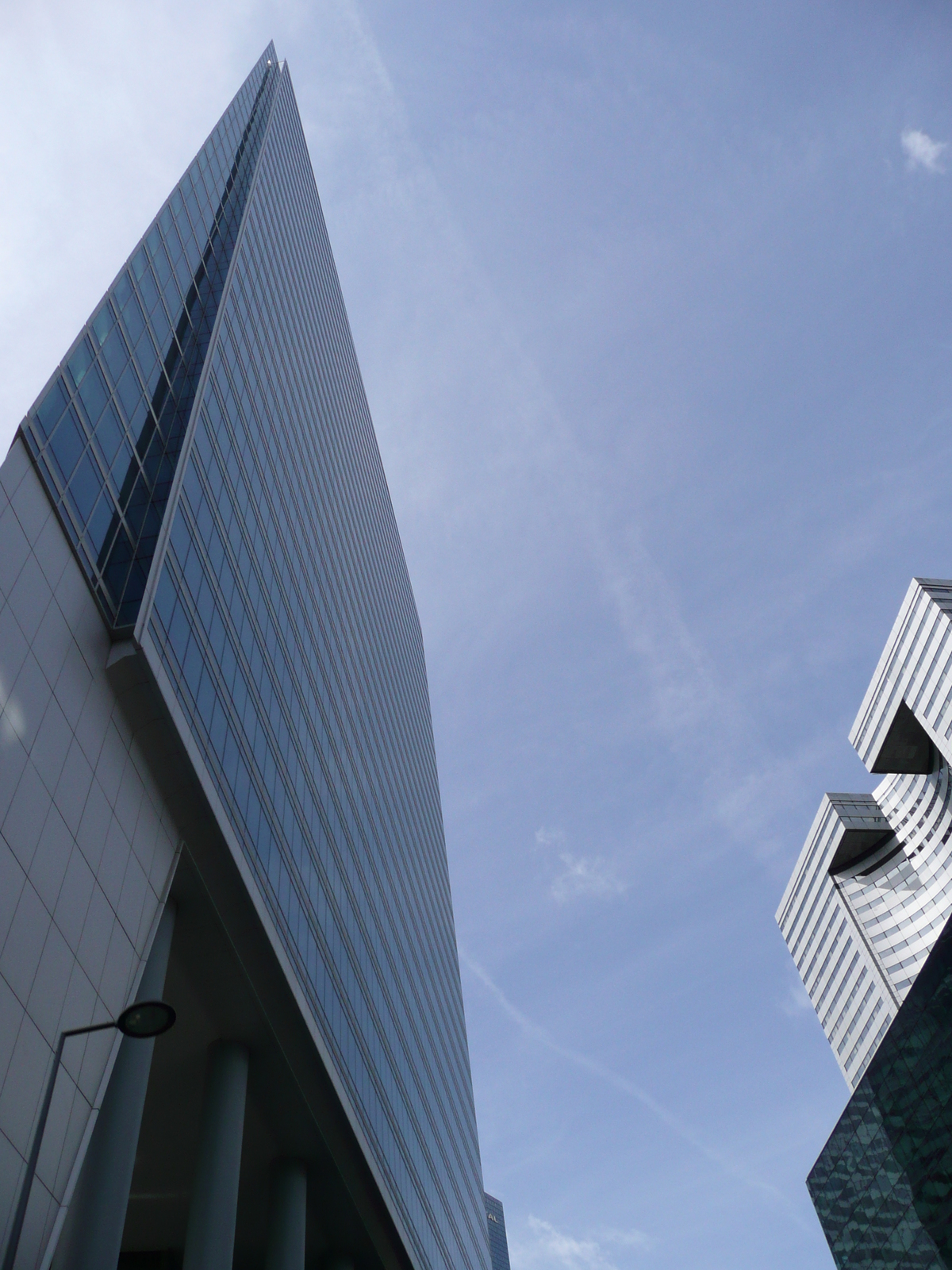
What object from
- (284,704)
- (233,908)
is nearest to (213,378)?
(284,704)

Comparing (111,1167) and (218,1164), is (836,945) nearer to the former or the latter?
(218,1164)

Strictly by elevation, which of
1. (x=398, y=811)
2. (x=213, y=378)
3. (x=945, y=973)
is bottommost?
(x=945, y=973)

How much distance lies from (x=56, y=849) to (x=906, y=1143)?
38.0 m

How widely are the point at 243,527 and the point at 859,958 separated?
127 meters

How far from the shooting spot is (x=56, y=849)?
19.8m

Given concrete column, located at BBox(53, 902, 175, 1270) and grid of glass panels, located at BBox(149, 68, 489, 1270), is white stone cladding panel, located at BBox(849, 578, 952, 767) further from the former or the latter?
concrete column, located at BBox(53, 902, 175, 1270)

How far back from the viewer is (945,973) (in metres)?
37.7

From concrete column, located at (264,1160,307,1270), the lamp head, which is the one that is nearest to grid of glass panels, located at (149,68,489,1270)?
concrete column, located at (264,1160,307,1270)

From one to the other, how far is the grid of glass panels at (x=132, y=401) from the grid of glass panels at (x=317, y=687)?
92cm

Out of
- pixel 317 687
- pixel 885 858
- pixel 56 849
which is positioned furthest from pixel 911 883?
pixel 56 849

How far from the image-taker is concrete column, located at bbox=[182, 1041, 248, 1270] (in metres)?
27.6

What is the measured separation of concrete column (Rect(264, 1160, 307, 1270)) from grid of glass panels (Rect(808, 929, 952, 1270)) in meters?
24.8

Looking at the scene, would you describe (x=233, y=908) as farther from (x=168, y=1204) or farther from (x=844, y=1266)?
(x=844, y=1266)

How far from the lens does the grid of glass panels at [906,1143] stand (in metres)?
37.8
